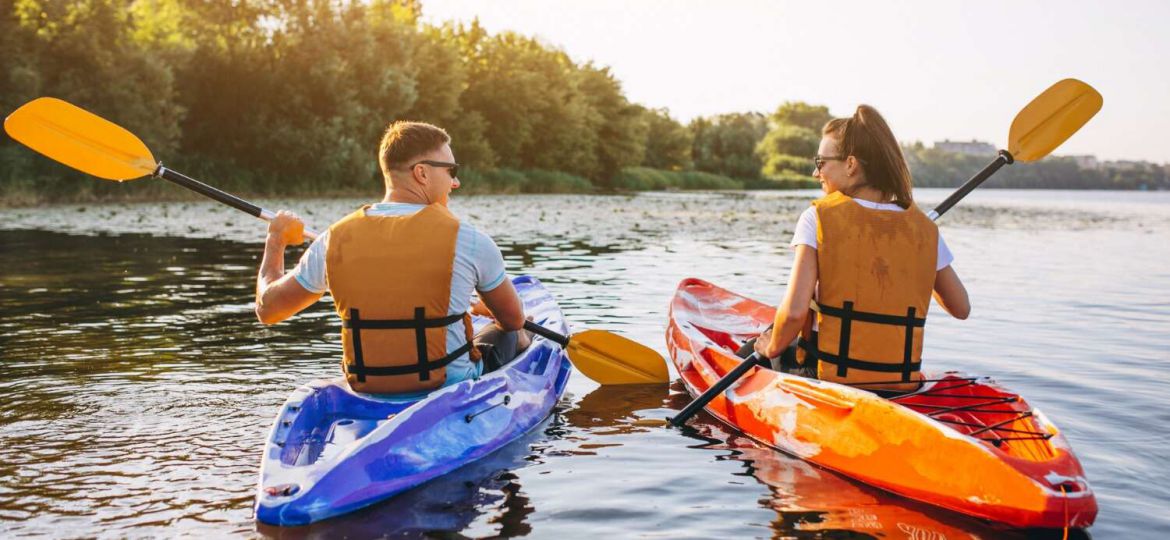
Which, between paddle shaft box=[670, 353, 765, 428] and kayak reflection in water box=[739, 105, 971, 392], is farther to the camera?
paddle shaft box=[670, 353, 765, 428]

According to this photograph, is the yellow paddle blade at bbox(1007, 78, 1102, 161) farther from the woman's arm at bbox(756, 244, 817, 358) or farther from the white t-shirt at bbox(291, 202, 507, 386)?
the white t-shirt at bbox(291, 202, 507, 386)

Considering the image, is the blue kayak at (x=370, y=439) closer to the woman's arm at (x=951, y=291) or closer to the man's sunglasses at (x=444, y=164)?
the man's sunglasses at (x=444, y=164)

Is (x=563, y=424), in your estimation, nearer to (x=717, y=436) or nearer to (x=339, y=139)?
(x=717, y=436)

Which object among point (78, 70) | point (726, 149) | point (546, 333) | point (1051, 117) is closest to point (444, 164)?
point (546, 333)

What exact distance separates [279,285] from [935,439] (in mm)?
2662

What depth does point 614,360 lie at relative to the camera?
6059mm

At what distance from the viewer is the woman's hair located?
4.18 meters

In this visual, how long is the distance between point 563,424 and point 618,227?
1502 cm

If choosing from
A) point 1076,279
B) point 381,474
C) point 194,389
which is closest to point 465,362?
point 381,474

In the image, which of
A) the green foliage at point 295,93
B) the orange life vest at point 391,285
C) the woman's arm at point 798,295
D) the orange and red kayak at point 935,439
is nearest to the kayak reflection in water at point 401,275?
the orange life vest at point 391,285

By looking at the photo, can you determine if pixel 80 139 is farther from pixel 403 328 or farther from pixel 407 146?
pixel 403 328

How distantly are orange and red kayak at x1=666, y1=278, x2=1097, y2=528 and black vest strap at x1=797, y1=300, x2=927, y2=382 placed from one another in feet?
0.38

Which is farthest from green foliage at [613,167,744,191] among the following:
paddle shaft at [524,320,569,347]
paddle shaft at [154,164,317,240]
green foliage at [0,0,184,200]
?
paddle shaft at [154,164,317,240]

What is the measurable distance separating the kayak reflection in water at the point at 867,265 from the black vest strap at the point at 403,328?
1.49 m
